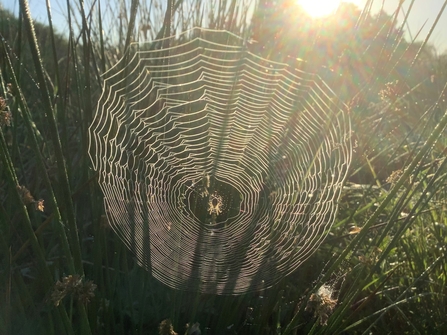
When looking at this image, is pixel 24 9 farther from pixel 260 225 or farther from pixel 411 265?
pixel 411 265

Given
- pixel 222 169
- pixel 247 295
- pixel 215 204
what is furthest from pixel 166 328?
pixel 222 169

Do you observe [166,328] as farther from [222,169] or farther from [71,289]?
[222,169]

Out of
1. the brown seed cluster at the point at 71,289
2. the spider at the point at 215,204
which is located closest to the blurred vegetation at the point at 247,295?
the brown seed cluster at the point at 71,289

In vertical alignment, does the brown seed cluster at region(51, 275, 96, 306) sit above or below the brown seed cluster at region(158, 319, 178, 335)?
above

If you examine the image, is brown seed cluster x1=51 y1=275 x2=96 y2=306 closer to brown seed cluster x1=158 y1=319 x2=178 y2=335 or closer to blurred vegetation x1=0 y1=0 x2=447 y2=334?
blurred vegetation x1=0 y1=0 x2=447 y2=334

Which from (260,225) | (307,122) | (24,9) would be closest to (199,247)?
(260,225)

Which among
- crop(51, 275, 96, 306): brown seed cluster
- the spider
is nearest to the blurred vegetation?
crop(51, 275, 96, 306): brown seed cluster

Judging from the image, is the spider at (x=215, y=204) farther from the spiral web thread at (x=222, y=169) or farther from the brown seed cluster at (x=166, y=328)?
the brown seed cluster at (x=166, y=328)
